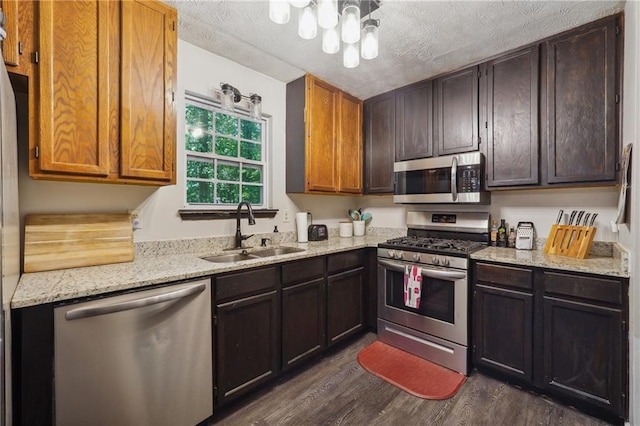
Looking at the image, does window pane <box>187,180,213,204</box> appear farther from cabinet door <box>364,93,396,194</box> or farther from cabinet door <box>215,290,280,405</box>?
cabinet door <box>364,93,396,194</box>

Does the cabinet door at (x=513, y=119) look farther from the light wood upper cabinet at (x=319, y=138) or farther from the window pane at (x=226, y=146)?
the window pane at (x=226, y=146)

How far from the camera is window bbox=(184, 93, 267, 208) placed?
7.73 ft

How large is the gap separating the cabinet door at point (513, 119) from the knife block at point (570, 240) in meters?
0.42

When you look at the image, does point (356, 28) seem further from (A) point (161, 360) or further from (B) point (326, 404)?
(B) point (326, 404)

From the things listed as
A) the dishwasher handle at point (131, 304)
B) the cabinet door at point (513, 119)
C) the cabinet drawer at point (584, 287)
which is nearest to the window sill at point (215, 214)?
the dishwasher handle at point (131, 304)

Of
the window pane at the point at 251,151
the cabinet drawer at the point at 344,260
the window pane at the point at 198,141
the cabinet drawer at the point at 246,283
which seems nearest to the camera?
the cabinet drawer at the point at 246,283

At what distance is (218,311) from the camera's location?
1.72m

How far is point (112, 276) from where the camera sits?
1500 mm

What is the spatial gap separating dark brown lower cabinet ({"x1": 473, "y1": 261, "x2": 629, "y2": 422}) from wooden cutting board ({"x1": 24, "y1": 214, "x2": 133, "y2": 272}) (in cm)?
250

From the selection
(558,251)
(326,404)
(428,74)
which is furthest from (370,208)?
(326,404)

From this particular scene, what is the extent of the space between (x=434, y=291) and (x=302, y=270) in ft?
3.60

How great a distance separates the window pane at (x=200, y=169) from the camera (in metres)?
2.34

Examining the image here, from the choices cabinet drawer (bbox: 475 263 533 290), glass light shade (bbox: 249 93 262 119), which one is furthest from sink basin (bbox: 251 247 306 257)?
cabinet drawer (bbox: 475 263 533 290)

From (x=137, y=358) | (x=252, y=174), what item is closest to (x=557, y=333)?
(x=137, y=358)
